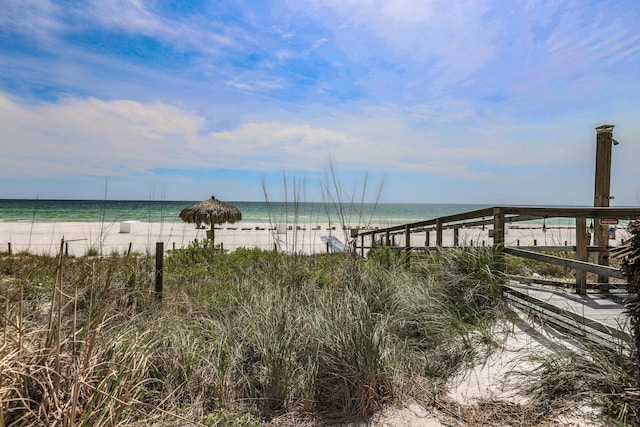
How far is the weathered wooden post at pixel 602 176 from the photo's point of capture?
5.11 metres

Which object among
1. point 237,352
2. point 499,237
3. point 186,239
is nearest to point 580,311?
point 499,237

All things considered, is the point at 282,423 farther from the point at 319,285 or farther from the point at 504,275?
the point at 504,275

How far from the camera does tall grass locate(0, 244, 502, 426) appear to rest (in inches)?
67.7

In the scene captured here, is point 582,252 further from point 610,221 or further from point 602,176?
point 602,176

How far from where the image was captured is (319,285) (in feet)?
15.1

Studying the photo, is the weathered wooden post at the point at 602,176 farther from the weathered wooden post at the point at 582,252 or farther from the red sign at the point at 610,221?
the weathered wooden post at the point at 582,252

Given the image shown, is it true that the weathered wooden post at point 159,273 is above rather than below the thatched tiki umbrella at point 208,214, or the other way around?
below

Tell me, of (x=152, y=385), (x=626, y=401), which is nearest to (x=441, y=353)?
(x=626, y=401)

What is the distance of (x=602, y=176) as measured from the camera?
209 inches

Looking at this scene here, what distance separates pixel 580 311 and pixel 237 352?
3580mm

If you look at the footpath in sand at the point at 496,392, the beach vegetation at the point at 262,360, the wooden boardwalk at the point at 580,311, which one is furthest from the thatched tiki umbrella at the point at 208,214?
the footpath in sand at the point at 496,392

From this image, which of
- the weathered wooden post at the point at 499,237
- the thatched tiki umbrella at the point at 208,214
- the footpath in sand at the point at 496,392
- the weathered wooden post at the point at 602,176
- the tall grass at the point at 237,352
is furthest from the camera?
the thatched tiki umbrella at the point at 208,214

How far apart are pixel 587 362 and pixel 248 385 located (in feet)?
8.24

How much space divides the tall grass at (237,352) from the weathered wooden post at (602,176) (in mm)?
2668
